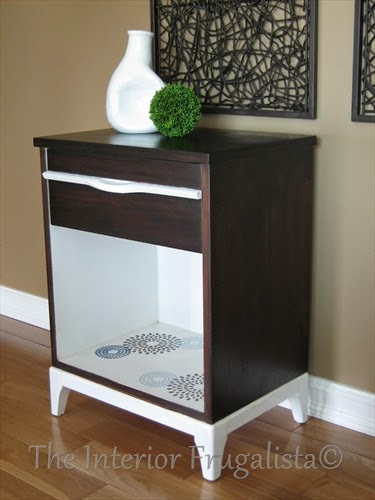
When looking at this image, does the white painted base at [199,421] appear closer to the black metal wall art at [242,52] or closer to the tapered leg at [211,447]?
the tapered leg at [211,447]

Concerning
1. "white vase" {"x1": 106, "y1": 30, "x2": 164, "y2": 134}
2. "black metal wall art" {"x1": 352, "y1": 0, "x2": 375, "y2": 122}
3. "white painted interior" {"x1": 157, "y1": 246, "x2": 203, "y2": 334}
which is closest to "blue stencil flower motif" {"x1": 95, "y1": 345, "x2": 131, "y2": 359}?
"white painted interior" {"x1": 157, "y1": 246, "x2": 203, "y2": 334}

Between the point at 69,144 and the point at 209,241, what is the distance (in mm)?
529

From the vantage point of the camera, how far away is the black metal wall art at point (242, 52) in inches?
87.2

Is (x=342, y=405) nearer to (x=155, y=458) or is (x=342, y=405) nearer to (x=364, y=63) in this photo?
(x=155, y=458)

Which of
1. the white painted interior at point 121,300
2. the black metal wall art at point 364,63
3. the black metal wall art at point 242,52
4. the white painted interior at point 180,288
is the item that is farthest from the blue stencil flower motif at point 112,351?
the black metal wall art at point 364,63

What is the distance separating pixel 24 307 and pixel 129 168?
53.7 inches

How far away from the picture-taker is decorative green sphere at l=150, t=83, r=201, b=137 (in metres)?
2.12

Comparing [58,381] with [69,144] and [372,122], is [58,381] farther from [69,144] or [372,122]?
[372,122]

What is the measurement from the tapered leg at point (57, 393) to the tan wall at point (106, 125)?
737 mm

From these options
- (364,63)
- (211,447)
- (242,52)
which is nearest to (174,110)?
(242,52)

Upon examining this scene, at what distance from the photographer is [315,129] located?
2.24 m

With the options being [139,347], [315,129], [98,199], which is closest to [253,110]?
[315,129]

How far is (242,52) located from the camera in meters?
2.32

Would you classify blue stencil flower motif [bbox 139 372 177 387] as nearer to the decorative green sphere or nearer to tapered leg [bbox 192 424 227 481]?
tapered leg [bbox 192 424 227 481]
